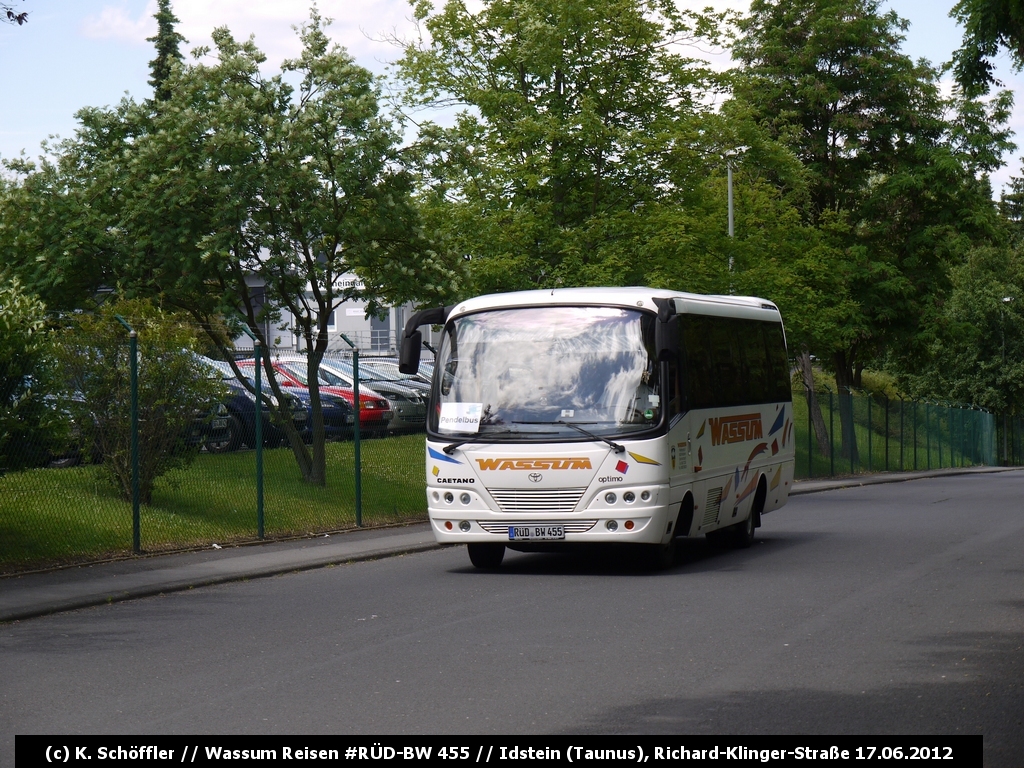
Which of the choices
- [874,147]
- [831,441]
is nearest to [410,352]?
[831,441]

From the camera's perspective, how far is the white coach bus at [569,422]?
46.0 ft

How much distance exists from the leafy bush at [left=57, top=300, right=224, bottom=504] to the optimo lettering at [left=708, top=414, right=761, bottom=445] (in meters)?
5.83

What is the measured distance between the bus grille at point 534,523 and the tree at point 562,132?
38.4 ft

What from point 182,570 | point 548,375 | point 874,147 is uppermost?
point 874,147

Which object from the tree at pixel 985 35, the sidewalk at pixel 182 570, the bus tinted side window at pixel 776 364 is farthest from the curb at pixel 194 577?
the tree at pixel 985 35

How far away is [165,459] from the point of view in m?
16.4

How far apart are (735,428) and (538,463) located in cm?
357

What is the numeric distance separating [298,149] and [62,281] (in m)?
3.76

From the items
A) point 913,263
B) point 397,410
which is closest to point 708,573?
point 397,410

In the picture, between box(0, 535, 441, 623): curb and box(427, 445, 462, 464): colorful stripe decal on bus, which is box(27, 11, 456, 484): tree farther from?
box(427, 445, 462, 464): colorful stripe decal on bus

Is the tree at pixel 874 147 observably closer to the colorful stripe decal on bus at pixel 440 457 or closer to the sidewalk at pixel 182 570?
the sidewalk at pixel 182 570

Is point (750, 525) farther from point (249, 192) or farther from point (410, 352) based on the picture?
point (249, 192)

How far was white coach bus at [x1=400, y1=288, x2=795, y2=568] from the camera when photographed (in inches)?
552

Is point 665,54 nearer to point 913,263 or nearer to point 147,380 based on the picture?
point 147,380
